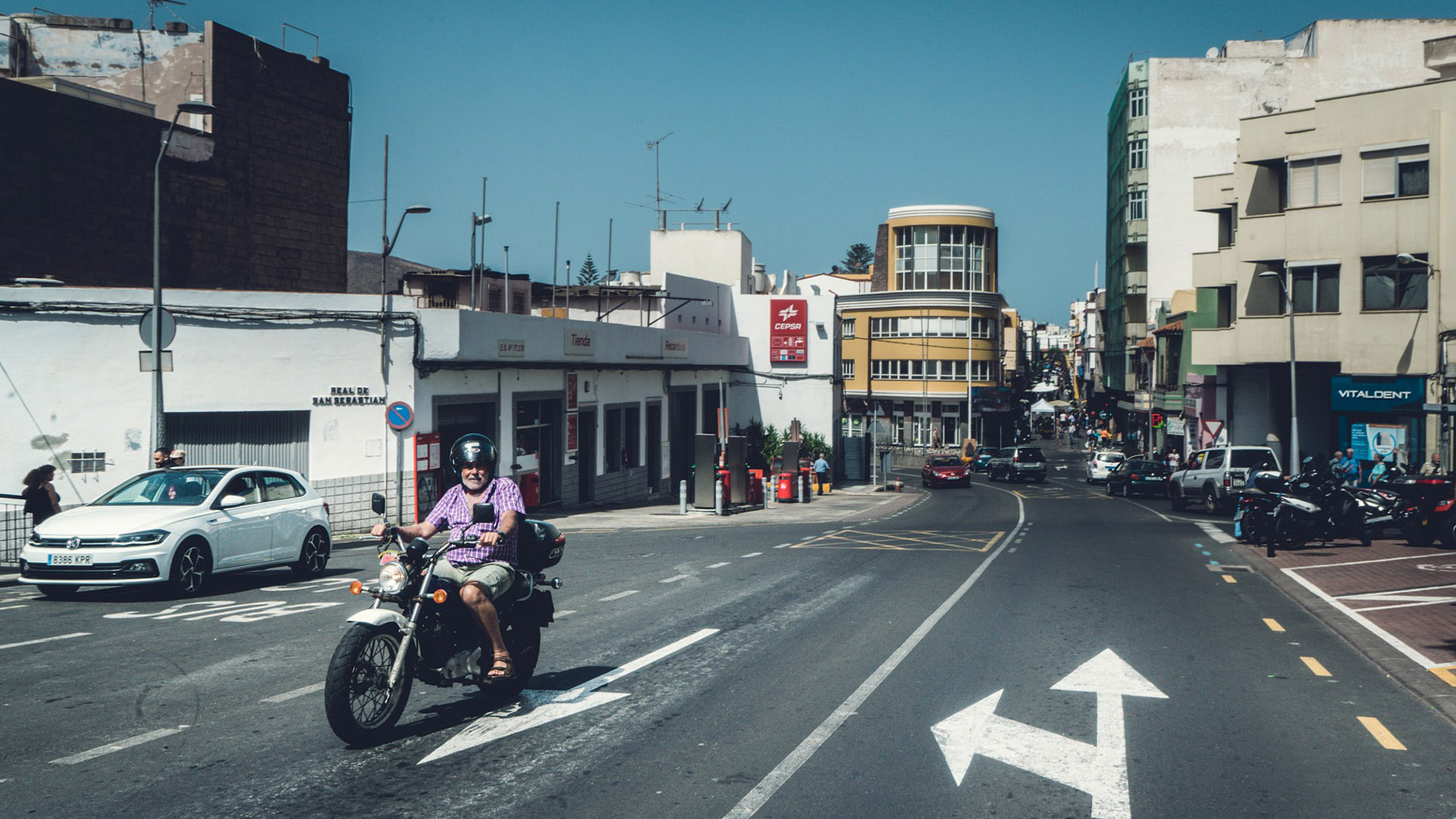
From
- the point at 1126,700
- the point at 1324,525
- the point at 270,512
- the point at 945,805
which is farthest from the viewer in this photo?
the point at 1324,525

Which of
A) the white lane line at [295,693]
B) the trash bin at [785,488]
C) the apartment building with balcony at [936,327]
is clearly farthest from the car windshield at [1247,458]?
the apartment building with balcony at [936,327]

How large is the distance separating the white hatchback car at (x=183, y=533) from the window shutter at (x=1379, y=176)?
31343 mm

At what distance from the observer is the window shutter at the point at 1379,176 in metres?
33.9

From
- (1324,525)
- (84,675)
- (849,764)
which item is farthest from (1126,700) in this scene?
(1324,525)

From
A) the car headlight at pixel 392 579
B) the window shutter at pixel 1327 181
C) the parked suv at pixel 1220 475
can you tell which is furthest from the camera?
the window shutter at pixel 1327 181

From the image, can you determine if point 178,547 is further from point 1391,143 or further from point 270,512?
point 1391,143

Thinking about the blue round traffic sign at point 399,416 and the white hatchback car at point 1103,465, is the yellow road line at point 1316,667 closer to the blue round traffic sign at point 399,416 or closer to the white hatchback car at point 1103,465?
the blue round traffic sign at point 399,416

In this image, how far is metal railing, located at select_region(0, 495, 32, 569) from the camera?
18.3 metres

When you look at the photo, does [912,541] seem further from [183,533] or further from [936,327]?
[936,327]

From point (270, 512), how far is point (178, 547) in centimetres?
166

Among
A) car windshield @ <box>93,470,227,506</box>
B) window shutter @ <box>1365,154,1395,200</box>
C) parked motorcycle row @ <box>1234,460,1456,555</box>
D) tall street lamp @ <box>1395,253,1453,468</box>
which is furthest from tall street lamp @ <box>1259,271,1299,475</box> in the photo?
car windshield @ <box>93,470,227,506</box>

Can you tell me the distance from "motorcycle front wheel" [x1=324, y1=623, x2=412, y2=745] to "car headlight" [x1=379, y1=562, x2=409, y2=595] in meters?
0.22

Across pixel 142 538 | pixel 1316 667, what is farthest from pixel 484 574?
pixel 142 538

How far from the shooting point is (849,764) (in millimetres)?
6770
